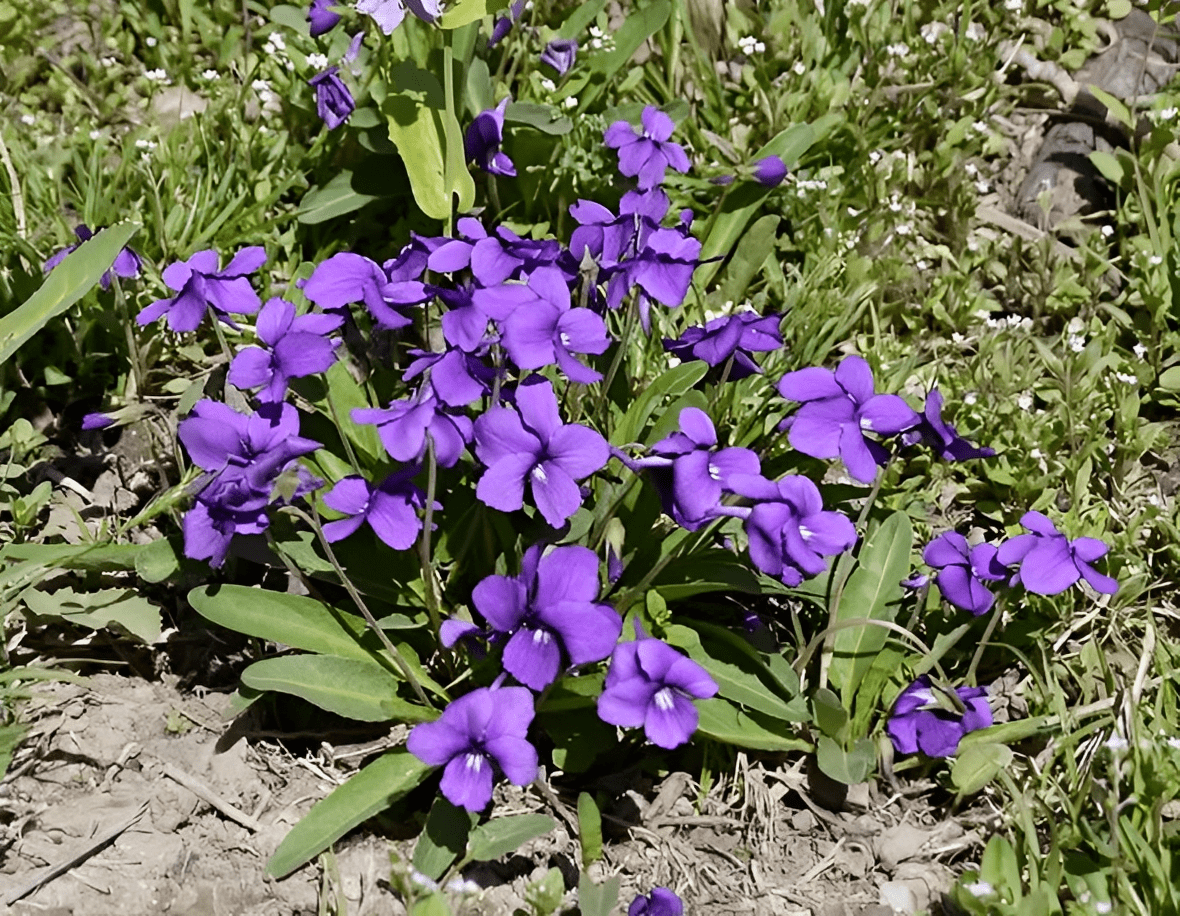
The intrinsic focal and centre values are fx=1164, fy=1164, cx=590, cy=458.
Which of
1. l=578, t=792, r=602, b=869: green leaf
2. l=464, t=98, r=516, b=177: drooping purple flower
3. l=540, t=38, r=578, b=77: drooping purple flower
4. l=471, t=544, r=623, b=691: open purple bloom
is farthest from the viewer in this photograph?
l=540, t=38, r=578, b=77: drooping purple flower

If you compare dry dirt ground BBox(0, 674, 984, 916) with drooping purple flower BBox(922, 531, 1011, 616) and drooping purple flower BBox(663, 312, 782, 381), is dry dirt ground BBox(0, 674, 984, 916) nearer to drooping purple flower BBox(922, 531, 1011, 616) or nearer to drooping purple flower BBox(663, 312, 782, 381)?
drooping purple flower BBox(922, 531, 1011, 616)

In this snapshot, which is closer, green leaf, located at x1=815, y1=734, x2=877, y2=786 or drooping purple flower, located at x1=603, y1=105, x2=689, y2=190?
green leaf, located at x1=815, y1=734, x2=877, y2=786

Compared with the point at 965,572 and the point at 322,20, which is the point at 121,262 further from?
the point at 965,572

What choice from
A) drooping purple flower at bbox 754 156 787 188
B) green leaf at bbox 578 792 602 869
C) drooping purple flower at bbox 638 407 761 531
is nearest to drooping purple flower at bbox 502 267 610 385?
drooping purple flower at bbox 638 407 761 531

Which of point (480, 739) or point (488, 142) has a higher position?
point (488, 142)

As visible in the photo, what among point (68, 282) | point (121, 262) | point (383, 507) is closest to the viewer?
point (383, 507)

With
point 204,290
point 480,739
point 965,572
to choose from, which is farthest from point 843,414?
point 204,290

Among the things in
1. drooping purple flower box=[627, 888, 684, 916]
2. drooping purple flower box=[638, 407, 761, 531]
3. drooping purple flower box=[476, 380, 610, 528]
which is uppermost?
drooping purple flower box=[476, 380, 610, 528]
